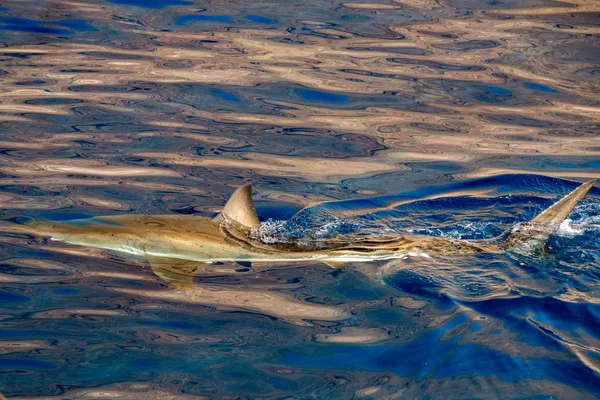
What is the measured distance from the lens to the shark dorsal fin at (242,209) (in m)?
6.55

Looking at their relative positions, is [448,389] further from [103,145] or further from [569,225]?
[103,145]

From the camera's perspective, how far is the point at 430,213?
726 cm

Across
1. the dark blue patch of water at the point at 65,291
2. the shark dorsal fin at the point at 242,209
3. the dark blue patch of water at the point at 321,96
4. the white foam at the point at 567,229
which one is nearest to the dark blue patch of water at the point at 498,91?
the dark blue patch of water at the point at 321,96

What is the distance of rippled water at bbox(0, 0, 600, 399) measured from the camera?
496cm

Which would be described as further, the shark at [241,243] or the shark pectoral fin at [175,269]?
the shark at [241,243]

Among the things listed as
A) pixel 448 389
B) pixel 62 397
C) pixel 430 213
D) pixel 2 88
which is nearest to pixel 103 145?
pixel 2 88

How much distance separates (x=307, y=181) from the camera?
7.96 meters

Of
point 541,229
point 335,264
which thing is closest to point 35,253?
point 335,264

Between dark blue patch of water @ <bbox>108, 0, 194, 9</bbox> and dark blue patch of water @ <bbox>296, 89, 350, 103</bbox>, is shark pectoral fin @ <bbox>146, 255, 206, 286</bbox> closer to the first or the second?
dark blue patch of water @ <bbox>296, 89, 350, 103</bbox>

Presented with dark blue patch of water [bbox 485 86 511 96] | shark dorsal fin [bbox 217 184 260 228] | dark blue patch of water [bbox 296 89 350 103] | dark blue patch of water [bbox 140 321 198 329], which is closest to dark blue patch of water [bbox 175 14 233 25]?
dark blue patch of water [bbox 296 89 350 103]

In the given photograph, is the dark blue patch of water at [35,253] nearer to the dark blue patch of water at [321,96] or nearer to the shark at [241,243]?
the shark at [241,243]

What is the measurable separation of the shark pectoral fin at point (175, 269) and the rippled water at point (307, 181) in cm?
9

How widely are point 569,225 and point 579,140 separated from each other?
2.87m

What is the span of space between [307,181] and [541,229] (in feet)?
8.26
